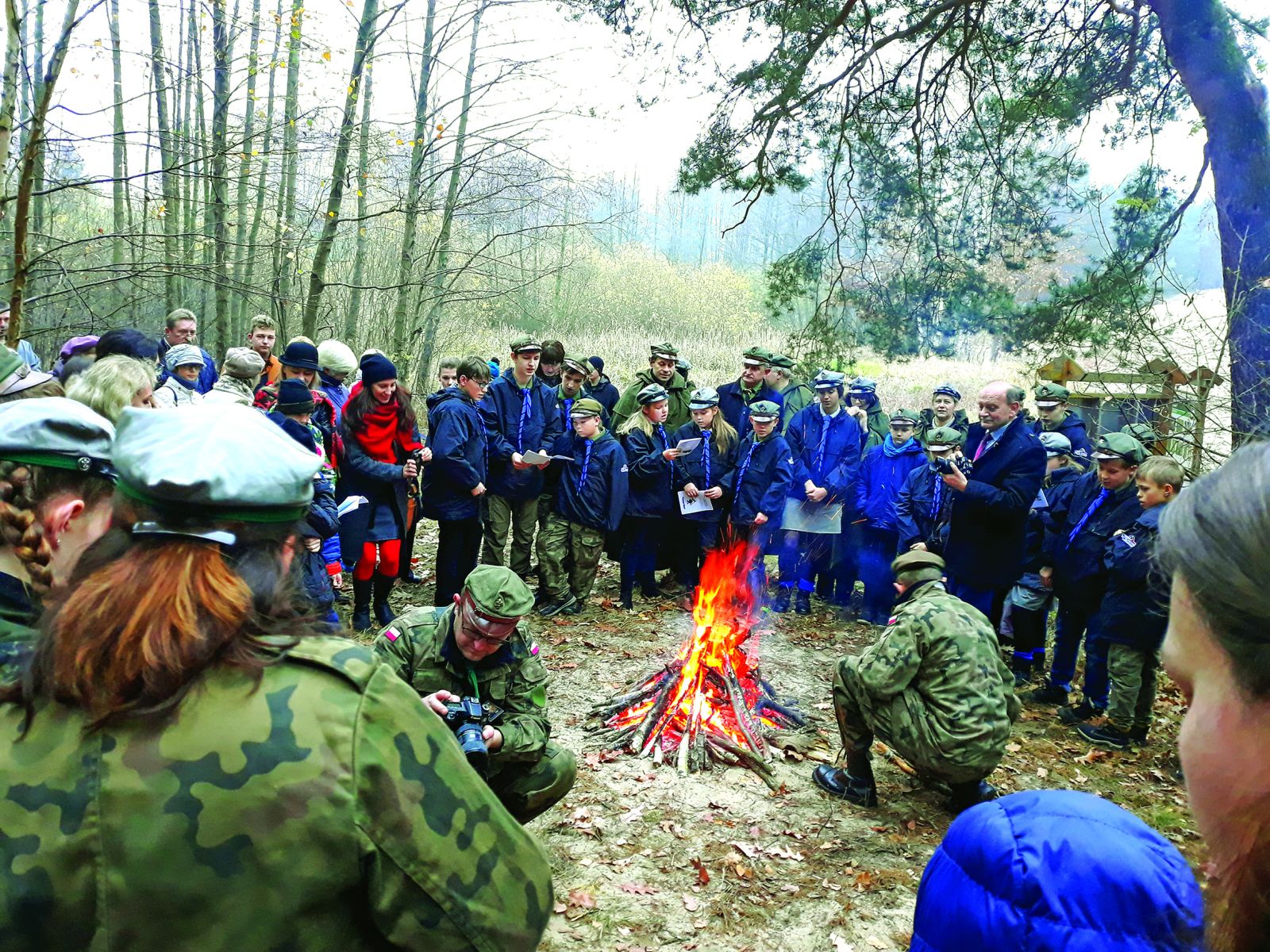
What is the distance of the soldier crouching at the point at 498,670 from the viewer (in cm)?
364

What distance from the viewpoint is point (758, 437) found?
876 cm

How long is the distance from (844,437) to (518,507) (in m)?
3.61

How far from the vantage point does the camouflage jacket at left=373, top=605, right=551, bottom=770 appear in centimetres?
384

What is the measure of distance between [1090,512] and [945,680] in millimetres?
2779

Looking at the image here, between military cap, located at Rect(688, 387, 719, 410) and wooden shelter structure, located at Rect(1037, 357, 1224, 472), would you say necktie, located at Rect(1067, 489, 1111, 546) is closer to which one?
wooden shelter structure, located at Rect(1037, 357, 1224, 472)

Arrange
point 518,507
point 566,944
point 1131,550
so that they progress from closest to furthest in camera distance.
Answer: point 566,944 → point 1131,550 → point 518,507

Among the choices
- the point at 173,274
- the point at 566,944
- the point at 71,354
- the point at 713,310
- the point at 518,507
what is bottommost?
the point at 566,944

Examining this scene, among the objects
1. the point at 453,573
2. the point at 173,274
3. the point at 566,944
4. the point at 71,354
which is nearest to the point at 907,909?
the point at 566,944

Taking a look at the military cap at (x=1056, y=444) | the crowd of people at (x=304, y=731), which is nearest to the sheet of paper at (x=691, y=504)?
the military cap at (x=1056, y=444)

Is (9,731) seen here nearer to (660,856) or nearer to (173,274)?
(660,856)

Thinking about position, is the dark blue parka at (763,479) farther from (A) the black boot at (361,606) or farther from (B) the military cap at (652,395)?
(A) the black boot at (361,606)

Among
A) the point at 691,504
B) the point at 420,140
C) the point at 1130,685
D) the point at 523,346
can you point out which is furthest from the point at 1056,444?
the point at 420,140

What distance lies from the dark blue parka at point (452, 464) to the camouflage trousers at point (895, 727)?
3975mm

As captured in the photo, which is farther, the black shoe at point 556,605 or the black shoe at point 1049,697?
the black shoe at point 556,605
